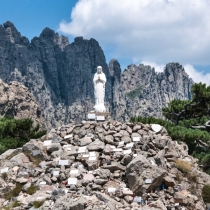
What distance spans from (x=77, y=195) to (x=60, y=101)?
482 ft

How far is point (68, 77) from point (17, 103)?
256 ft

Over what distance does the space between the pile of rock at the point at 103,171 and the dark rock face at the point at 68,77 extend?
114873 mm

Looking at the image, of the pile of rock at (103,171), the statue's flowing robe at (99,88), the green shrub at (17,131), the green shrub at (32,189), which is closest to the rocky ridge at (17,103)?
the green shrub at (17,131)

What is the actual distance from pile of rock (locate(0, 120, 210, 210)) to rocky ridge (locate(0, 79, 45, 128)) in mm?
67574

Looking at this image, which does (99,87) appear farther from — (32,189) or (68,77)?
(68,77)

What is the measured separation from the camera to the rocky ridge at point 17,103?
8256 centimetres

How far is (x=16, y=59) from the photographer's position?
14538 centimetres

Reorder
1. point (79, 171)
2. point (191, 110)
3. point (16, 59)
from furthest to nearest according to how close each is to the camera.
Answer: point (16, 59) → point (191, 110) → point (79, 171)

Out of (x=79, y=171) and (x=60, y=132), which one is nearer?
(x=79, y=171)

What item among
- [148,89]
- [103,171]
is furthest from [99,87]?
[148,89]

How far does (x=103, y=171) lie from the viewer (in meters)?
12.2

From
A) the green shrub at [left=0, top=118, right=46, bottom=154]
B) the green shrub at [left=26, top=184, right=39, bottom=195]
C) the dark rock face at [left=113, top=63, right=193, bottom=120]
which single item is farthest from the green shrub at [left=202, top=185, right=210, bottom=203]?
the dark rock face at [left=113, top=63, right=193, bottom=120]

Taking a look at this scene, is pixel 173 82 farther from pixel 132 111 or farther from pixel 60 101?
pixel 60 101

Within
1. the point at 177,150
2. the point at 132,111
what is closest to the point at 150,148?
the point at 177,150
